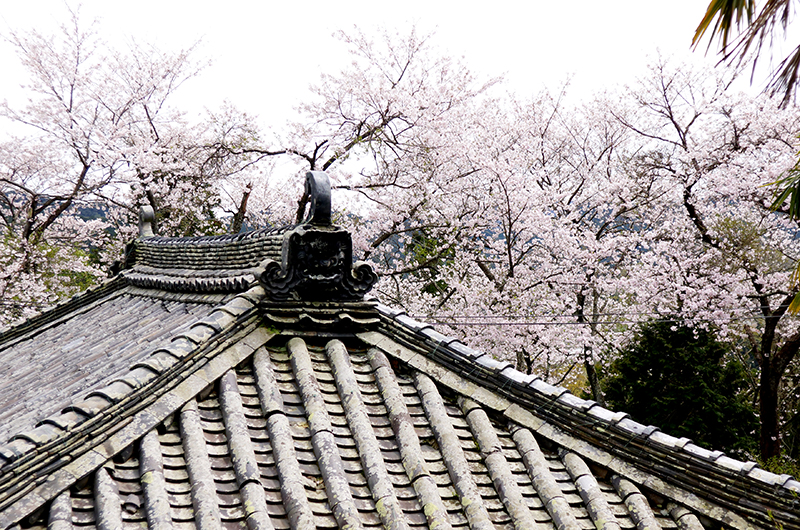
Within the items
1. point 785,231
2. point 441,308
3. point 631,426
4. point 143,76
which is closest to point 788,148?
point 785,231

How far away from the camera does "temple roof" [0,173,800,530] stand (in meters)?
2.74

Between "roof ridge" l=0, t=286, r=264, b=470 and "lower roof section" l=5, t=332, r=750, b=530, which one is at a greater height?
"roof ridge" l=0, t=286, r=264, b=470

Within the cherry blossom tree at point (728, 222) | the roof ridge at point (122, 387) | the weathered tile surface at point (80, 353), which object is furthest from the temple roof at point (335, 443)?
the cherry blossom tree at point (728, 222)

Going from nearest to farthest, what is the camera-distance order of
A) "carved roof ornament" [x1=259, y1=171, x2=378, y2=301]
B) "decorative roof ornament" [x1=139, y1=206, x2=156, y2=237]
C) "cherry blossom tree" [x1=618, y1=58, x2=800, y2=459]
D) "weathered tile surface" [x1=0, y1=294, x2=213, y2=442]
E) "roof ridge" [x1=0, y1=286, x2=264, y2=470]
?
"roof ridge" [x1=0, y1=286, x2=264, y2=470] → "carved roof ornament" [x1=259, y1=171, x2=378, y2=301] → "weathered tile surface" [x1=0, y1=294, x2=213, y2=442] → "decorative roof ornament" [x1=139, y1=206, x2=156, y2=237] → "cherry blossom tree" [x1=618, y1=58, x2=800, y2=459]

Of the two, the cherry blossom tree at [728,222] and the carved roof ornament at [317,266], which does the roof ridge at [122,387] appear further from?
the cherry blossom tree at [728,222]

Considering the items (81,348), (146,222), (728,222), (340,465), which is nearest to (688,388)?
(728,222)

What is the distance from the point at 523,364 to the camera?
1567cm

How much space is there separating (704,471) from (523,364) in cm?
1251

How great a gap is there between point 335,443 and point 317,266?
119 cm

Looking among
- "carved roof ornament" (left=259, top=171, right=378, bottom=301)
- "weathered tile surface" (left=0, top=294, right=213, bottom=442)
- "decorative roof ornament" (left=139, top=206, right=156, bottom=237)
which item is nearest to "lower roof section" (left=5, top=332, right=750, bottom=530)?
"carved roof ornament" (left=259, top=171, right=378, bottom=301)

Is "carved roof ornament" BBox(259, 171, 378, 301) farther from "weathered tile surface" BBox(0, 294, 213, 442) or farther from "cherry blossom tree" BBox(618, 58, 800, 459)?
"cherry blossom tree" BBox(618, 58, 800, 459)

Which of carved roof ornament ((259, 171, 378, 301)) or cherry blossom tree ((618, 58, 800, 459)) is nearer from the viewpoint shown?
carved roof ornament ((259, 171, 378, 301))

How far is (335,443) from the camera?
3.21 meters

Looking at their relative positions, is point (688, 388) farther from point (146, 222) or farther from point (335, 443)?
point (335, 443)
